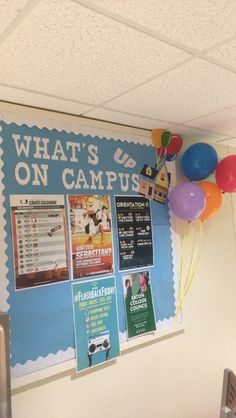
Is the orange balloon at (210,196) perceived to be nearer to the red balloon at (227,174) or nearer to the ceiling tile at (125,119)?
the red balloon at (227,174)

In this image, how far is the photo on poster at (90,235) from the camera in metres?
1.63

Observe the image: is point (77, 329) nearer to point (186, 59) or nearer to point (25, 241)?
point (25, 241)

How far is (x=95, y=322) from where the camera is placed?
166cm

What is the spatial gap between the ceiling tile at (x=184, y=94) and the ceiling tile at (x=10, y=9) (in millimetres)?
596

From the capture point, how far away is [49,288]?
1524 mm

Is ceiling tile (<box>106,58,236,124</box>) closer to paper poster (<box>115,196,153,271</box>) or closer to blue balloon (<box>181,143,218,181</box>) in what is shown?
blue balloon (<box>181,143,218,181</box>)

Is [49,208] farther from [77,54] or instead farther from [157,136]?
[157,136]

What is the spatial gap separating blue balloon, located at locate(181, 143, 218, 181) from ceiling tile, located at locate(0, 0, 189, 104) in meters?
0.75

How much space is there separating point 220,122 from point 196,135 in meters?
0.28

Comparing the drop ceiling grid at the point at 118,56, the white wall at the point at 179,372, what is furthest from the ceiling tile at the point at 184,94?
the white wall at the point at 179,372

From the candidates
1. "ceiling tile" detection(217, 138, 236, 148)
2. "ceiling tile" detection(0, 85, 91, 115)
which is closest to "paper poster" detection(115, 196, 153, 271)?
"ceiling tile" detection(0, 85, 91, 115)

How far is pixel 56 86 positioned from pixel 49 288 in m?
0.87

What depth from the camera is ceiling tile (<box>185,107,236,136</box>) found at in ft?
5.83

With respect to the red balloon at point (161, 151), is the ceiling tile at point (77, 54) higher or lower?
higher
